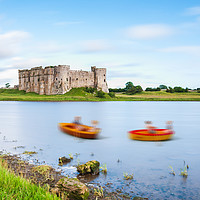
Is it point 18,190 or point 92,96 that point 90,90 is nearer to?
point 92,96

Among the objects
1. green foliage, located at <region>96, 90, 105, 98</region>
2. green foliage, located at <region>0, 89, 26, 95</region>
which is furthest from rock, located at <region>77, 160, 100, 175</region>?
green foliage, located at <region>0, 89, 26, 95</region>

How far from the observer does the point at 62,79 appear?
373 feet

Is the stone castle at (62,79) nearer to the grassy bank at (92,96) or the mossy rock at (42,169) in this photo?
the grassy bank at (92,96)

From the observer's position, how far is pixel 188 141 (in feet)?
81.4

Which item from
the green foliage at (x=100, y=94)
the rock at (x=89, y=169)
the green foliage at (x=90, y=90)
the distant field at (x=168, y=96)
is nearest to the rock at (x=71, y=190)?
the rock at (x=89, y=169)

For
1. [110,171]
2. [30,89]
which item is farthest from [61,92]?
[110,171]

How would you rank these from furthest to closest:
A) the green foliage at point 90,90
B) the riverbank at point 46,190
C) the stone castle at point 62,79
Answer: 1. the green foliage at point 90,90
2. the stone castle at point 62,79
3. the riverbank at point 46,190

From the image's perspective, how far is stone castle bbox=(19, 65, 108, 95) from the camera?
114 metres

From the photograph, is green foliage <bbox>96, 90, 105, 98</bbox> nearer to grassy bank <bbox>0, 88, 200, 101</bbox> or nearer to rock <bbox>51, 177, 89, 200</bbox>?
grassy bank <bbox>0, 88, 200, 101</bbox>

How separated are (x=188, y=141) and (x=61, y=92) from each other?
9247 centimetres

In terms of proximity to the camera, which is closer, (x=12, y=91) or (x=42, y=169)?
(x=42, y=169)

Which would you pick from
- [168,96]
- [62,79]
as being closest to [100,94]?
[62,79]

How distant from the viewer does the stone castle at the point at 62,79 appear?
114 metres

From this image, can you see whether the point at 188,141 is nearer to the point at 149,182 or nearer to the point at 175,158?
the point at 175,158
